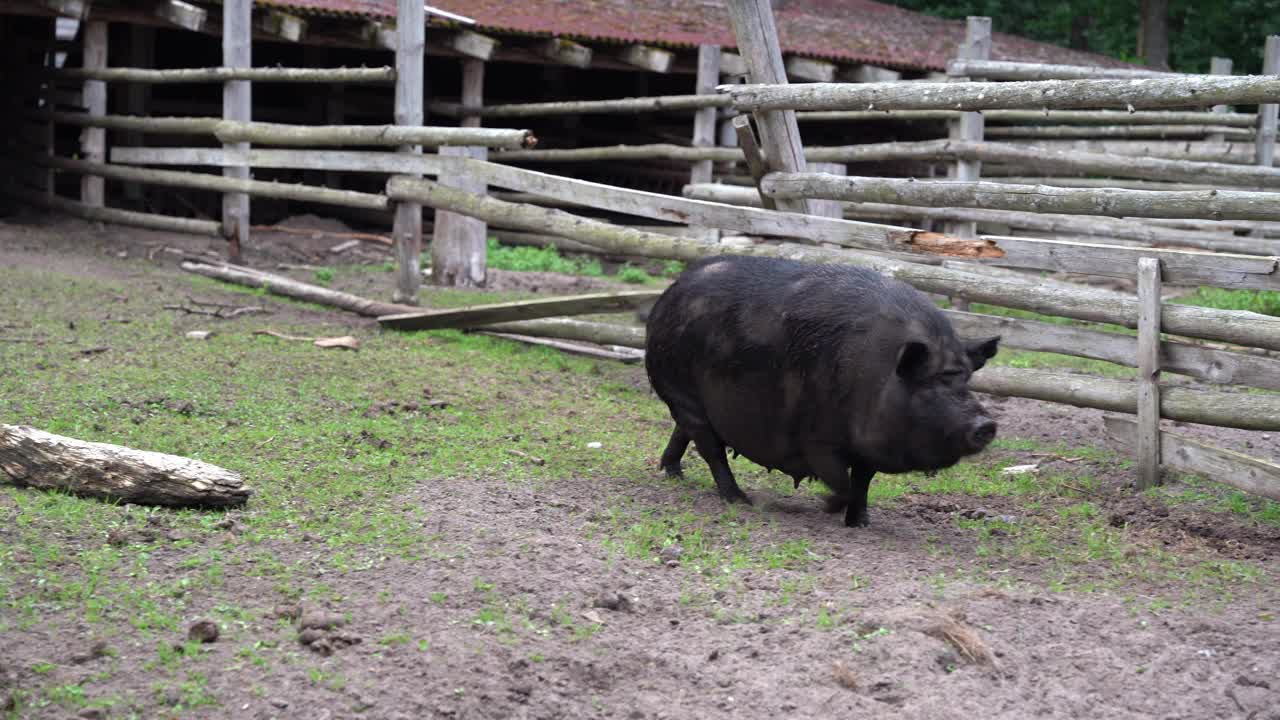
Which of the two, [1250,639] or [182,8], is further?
[182,8]

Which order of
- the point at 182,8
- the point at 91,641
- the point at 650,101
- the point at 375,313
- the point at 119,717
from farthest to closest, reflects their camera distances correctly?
the point at 650,101 < the point at 182,8 < the point at 375,313 < the point at 91,641 < the point at 119,717

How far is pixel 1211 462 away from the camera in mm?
6246

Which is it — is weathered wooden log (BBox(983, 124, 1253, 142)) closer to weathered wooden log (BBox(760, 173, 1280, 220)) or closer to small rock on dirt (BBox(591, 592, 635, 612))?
weathered wooden log (BBox(760, 173, 1280, 220))

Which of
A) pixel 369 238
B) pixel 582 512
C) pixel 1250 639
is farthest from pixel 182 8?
pixel 1250 639

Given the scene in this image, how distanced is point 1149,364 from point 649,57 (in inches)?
411

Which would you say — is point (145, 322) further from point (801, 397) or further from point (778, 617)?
point (778, 617)

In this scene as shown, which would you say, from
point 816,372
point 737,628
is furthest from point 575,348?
point 737,628

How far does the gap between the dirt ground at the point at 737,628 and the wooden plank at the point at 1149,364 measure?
1.21 feet

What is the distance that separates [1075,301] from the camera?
7035mm

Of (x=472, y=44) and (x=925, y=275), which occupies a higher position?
(x=472, y=44)

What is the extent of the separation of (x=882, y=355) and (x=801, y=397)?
45 centimetres

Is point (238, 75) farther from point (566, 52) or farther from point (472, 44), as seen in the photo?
point (566, 52)

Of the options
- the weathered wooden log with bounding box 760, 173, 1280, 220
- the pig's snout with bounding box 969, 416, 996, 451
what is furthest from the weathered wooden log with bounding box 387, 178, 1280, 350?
the pig's snout with bounding box 969, 416, 996, 451

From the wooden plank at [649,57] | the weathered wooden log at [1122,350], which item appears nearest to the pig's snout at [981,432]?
the weathered wooden log at [1122,350]
